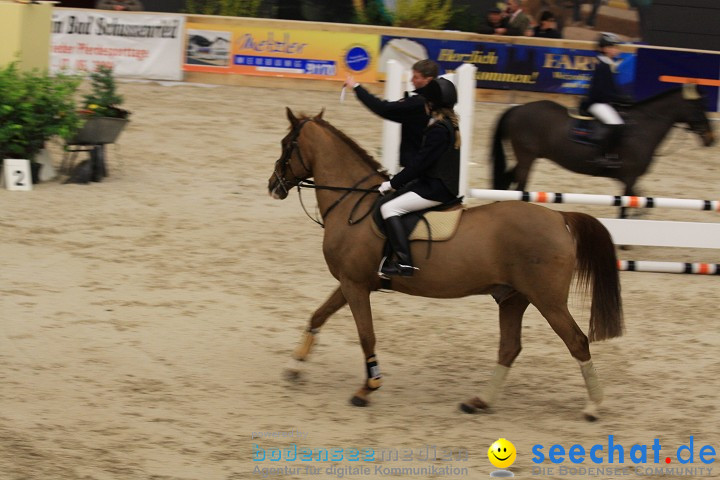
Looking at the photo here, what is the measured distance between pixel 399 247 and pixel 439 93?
1117 mm

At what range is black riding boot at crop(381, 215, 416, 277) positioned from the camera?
23.6 feet

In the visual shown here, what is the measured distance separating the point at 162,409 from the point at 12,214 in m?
5.75

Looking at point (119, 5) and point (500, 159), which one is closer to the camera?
point (500, 159)

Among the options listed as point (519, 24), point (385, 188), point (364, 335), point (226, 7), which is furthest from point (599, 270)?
point (226, 7)

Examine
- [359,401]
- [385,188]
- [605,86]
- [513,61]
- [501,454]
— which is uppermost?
[605,86]

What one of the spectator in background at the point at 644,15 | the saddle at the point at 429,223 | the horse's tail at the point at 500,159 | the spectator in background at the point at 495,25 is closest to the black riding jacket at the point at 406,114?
the saddle at the point at 429,223

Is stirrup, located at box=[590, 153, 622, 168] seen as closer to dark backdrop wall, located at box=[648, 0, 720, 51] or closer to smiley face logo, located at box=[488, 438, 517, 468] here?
smiley face logo, located at box=[488, 438, 517, 468]

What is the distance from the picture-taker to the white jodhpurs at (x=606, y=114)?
1238cm

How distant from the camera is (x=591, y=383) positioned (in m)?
7.20

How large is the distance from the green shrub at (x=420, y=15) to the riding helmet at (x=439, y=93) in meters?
13.4

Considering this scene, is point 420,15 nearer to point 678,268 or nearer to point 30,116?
point 30,116

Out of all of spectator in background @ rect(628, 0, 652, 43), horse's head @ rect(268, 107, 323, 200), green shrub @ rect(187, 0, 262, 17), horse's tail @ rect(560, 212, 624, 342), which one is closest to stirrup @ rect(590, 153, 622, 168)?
horse's tail @ rect(560, 212, 624, 342)

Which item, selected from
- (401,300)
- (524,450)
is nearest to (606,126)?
(401,300)

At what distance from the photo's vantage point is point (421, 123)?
325 inches
